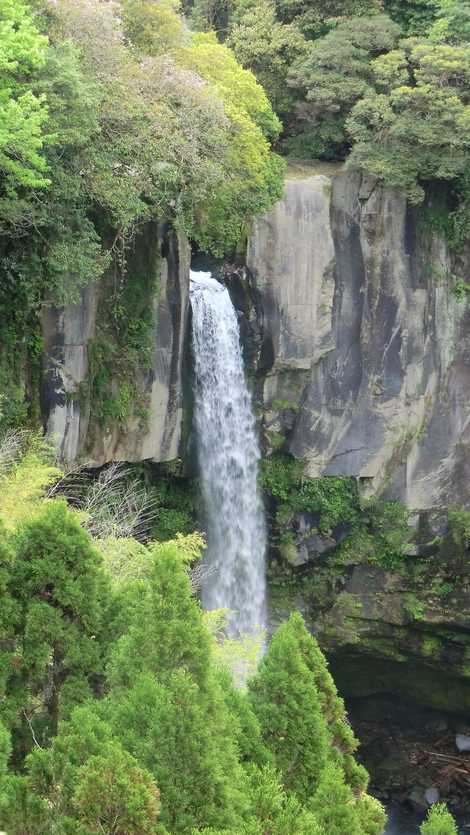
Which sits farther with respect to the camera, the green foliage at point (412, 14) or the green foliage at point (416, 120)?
the green foliage at point (412, 14)

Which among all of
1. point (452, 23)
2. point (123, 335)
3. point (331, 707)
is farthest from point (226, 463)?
point (331, 707)

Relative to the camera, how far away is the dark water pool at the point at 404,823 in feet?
58.2

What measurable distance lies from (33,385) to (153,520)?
15.7 ft

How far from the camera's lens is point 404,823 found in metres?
18.1

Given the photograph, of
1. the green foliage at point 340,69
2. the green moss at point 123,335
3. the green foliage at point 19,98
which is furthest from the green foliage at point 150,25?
the green foliage at point 340,69

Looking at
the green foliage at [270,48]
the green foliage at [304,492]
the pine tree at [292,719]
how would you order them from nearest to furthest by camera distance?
the pine tree at [292,719] → the green foliage at [270,48] → the green foliage at [304,492]

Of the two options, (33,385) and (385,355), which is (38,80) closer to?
(33,385)

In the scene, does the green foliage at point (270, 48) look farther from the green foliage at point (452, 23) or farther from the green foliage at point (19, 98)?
the green foliage at point (19, 98)

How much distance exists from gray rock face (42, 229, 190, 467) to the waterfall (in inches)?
33.4

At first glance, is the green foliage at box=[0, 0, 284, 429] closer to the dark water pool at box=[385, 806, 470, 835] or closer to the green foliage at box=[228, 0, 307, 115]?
the green foliage at box=[228, 0, 307, 115]

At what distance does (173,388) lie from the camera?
56.1 ft

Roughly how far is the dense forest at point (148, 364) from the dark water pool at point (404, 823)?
5.05 m

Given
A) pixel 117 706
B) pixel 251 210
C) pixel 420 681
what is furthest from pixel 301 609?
pixel 117 706

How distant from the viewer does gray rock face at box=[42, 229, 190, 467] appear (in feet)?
47.3
